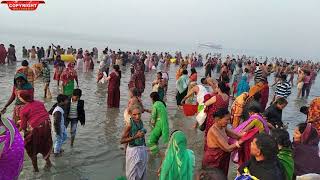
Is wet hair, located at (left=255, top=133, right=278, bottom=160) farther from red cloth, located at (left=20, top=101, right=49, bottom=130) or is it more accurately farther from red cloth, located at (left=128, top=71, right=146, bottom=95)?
red cloth, located at (left=128, top=71, right=146, bottom=95)

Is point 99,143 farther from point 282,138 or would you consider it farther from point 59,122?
point 282,138

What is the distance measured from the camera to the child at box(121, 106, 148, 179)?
228 inches

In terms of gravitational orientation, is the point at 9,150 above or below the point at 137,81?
above

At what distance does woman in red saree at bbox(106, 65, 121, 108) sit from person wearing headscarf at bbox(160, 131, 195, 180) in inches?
329

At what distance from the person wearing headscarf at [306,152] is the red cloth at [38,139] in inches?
156

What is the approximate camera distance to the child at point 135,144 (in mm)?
5789

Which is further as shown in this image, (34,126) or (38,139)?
(38,139)

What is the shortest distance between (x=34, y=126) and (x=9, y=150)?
100 inches

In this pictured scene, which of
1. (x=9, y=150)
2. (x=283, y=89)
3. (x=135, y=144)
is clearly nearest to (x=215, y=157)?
(x=135, y=144)

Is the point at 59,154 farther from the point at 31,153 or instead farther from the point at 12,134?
the point at 12,134

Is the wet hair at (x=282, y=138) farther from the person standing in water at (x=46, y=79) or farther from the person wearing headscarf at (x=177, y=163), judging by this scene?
the person standing in water at (x=46, y=79)

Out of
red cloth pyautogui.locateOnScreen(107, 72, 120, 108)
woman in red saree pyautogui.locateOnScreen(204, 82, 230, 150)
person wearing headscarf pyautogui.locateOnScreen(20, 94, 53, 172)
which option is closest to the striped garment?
woman in red saree pyautogui.locateOnScreen(204, 82, 230, 150)

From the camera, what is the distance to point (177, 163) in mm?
4602


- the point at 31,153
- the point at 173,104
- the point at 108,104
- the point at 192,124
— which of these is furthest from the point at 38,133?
the point at 173,104
